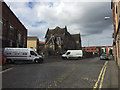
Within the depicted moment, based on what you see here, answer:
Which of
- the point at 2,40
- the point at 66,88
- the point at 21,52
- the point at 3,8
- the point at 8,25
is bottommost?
the point at 66,88

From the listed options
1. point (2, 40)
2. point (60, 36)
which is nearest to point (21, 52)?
point (2, 40)

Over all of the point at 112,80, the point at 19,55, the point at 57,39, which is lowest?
the point at 112,80

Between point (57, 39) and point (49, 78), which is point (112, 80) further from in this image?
point (57, 39)

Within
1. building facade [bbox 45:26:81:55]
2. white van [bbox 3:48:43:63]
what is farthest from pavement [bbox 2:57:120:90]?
building facade [bbox 45:26:81:55]

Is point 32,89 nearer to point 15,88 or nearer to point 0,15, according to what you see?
point 15,88

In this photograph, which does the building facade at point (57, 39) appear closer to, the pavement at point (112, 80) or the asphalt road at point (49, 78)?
the asphalt road at point (49, 78)

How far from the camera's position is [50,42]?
45.5 metres

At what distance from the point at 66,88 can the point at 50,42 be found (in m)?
40.8

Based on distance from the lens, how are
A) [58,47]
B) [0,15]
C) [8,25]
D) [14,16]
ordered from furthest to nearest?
[58,47]
[14,16]
[8,25]
[0,15]

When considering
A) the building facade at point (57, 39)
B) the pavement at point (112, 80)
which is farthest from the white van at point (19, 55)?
the building facade at point (57, 39)

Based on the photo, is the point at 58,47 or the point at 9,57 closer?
the point at 9,57

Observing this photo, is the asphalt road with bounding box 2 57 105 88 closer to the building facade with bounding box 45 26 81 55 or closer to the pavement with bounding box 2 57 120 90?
the pavement with bounding box 2 57 120 90

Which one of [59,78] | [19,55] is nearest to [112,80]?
[59,78]

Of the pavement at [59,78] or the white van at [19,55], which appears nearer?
the pavement at [59,78]
